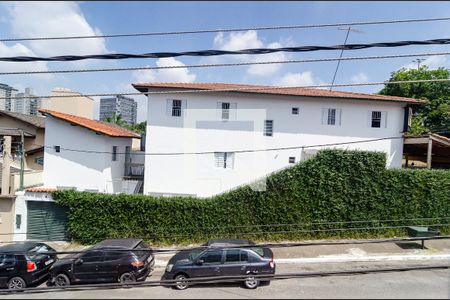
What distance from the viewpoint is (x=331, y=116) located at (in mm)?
17969

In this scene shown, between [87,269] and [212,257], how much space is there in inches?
154

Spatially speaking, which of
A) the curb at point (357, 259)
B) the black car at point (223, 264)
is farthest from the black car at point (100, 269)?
the curb at point (357, 259)

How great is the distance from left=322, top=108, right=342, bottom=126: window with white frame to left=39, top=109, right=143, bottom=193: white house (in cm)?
1204

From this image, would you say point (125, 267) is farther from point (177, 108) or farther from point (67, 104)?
point (67, 104)

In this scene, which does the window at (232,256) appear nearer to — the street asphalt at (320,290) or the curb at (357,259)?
the street asphalt at (320,290)

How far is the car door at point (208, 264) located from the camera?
8.78 meters

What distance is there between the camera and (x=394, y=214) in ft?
44.5

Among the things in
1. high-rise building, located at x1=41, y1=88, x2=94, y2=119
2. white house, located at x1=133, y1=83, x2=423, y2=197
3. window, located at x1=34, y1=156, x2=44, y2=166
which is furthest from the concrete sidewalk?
high-rise building, located at x1=41, y1=88, x2=94, y2=119

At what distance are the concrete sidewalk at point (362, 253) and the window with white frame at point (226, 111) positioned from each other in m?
8.19

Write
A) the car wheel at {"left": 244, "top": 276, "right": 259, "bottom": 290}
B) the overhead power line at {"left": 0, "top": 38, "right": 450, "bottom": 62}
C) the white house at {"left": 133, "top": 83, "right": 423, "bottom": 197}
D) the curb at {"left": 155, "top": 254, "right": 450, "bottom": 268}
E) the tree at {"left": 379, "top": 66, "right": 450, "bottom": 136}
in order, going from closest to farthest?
1. the overhead power line at {"left": 0, "top": 38, "right": 450, "bottom": 62}
2. the car wheel at {"left": 244, "top": 276, "right": 259, "bottom": 290}
3. the curb at {"left": 155, "top": 254, "right": 450, "bottom": 268}
4. the white house at {"left": 133, "top": 83, "right": 423, "bottom": 197}
5. the tree at {"left": 379, "top": 66, "right": 450, "bottom": 136}

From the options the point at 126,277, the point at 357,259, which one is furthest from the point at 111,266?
the point at 357,259

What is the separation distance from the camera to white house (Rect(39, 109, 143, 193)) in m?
18.1

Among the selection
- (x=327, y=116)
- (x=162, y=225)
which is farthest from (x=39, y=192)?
(x=327, y=116)

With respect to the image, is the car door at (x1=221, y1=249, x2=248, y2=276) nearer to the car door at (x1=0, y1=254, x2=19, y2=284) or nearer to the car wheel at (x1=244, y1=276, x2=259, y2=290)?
the car wheel at (x1=244, y1=276, x2=259, y2=290)
